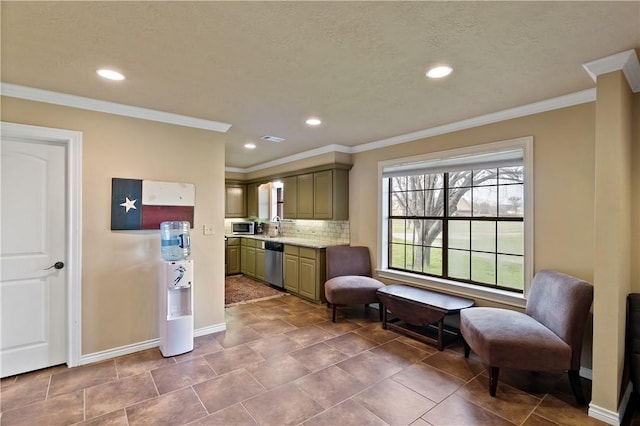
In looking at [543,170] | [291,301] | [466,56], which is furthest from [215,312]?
[543,170]

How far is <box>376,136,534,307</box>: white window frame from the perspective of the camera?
302cm

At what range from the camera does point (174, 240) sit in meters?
3.17

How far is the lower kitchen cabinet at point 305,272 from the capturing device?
4760 millimetres

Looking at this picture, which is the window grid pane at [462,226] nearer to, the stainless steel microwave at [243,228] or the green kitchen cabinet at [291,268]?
the green kitchen cabinet at [291,268]

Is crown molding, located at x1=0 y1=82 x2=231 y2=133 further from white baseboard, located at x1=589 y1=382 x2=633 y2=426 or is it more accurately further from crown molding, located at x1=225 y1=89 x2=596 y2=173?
white baseboard, located at x1=589 y1=382 x2=633 y2=426

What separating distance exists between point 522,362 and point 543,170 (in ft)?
5.72

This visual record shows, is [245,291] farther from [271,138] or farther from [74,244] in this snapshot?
[74,244]

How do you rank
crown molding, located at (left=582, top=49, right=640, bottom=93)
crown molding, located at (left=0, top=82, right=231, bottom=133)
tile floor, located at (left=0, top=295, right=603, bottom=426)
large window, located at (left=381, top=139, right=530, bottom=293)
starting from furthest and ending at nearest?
large window, located at (left=381, top=139, right=530, bottom=293) → crown molding, located at (left=0, top=82, right=231, bottom=133) → tile floor, located at (left=0, top=295, right=603, bottom=426) → crown molding, located at (left=582, top=49, right=640, bottom=93)

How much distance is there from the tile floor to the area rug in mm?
1632

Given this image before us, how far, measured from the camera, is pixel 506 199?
11.3ft

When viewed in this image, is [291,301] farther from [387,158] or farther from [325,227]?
[387,158]

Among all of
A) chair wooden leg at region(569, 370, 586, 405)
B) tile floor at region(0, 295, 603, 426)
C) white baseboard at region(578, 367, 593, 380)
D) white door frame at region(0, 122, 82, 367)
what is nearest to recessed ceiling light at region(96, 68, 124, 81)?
white door frame at region(0, 122, 82, 367)

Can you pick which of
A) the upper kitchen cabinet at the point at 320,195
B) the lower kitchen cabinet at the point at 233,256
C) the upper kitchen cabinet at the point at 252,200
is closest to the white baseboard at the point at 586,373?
the upper kitchen cabinet at the point at 320,195

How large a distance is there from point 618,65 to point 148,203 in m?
4.02
